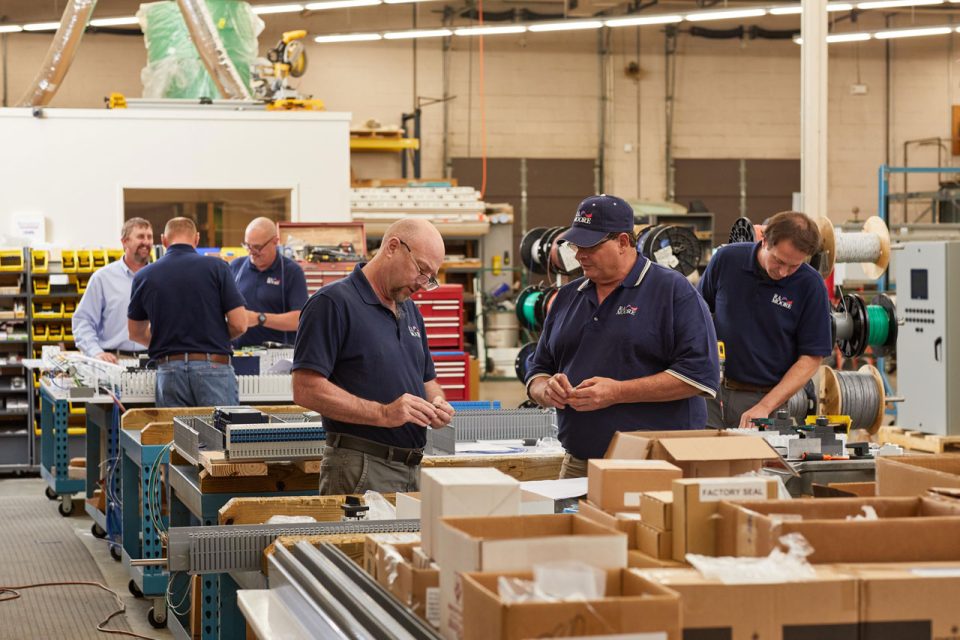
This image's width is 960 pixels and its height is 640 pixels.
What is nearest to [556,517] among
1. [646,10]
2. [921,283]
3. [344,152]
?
[921,283]

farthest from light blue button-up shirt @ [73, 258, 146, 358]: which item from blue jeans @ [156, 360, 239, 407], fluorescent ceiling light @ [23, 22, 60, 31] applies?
fluorescent ceiling light @ [23, 22, 60, 31]

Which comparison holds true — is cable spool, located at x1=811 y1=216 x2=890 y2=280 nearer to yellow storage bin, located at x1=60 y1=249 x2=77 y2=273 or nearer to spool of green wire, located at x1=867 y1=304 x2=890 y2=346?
spool of green wire, located at x1=867 y1=304 x2=890 y2=346

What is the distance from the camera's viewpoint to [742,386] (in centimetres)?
491

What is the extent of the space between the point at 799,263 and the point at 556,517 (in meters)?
3.06

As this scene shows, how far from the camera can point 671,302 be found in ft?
11.8

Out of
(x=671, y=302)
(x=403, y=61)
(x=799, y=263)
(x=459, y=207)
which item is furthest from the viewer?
(x=403, y=61)

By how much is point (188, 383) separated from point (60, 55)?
17.2 feet

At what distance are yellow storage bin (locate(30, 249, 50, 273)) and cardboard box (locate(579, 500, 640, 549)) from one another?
7507mm

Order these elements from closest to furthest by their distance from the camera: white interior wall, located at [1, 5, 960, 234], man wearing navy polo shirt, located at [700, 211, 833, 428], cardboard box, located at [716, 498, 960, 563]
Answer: cardboard box, located at [716, 498, 960, 563] < man wearing navy polo shirt, located at [700, 211, 833, 428] < white interior wall, located at [1, 5, 960, 234]

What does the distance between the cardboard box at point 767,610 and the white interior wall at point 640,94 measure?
1533 cm

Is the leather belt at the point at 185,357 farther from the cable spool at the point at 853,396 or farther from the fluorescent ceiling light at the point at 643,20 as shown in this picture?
the fluorescent ceiling light at the point at 643,20

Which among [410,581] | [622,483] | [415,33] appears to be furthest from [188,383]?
[415,33]

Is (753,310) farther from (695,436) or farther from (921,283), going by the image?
(921,283)

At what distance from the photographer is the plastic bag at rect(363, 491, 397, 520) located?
3059mm
